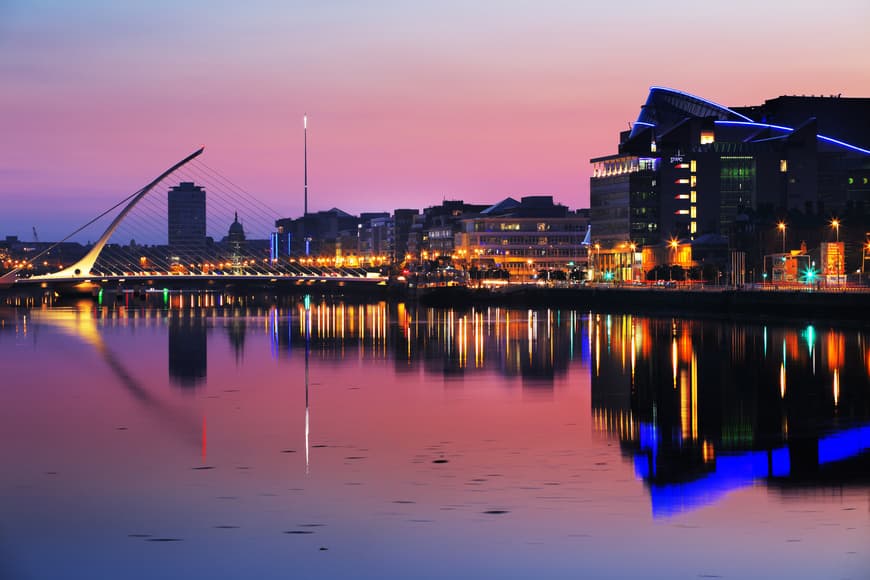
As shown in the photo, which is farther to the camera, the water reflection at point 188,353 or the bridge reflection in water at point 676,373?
the water reflection at point 188,353

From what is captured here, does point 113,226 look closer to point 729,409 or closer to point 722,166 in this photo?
point 722,166

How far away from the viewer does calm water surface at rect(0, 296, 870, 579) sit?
17.0 meters

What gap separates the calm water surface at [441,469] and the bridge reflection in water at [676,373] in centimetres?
13

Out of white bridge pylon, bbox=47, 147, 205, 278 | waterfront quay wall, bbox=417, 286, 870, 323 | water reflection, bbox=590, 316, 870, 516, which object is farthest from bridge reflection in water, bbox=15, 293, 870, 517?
white bridge pylon, bbox=47, 147, 205, 278

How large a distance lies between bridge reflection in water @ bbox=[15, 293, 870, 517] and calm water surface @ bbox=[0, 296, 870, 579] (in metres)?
0.13

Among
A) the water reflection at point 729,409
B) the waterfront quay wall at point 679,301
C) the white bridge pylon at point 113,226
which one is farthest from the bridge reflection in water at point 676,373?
the white bridge pylon at point 113,226

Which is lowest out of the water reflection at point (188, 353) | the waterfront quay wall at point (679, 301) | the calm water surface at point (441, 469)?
the calm water surface at point (441, 469)

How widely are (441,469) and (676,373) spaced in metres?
21.9

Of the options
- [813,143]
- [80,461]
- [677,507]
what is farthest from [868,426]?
[813,143]

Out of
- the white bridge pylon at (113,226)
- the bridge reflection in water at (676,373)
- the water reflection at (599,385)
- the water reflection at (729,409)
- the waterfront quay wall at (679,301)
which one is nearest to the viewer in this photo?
the water reflection at (729,409)

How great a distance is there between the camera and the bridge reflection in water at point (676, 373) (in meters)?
23.7

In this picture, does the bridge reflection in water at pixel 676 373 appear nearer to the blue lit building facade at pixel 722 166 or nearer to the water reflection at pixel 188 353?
the water reflection at pixel 188 353

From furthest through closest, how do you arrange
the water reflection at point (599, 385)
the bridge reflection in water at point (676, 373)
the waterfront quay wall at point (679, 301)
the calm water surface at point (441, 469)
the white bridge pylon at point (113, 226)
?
the white bridge pylon at point (113, 226) < the waterfront quay wall at point (679, 301) < the water reflection at point (599, 385) < the bridge reflection in water at point (676, 373) < the calm water surface at point (441, 469)

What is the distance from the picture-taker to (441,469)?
2338cm
